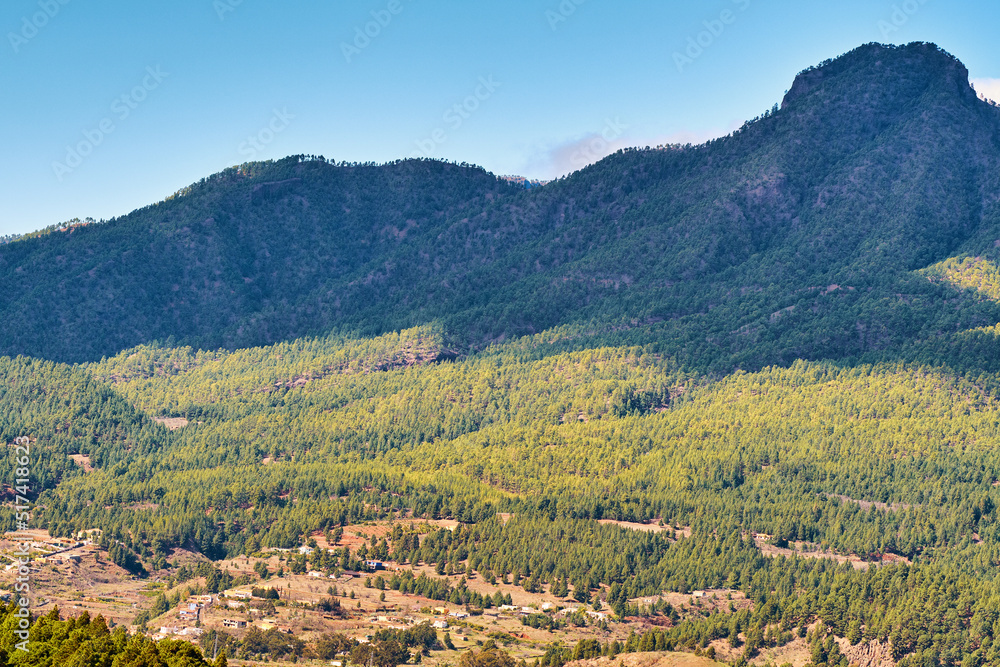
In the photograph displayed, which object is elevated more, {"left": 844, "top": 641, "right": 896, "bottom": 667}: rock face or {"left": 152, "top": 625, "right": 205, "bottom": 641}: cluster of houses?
{"left": 152, "top": 625, "right": 205, "bottom": 641}: cluster of houses

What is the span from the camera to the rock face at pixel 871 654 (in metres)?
190

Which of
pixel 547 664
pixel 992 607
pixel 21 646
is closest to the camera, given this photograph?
pixel 21 646

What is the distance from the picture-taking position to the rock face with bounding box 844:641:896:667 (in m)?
190

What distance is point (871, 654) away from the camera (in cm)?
19200

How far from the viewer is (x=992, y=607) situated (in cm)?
19700

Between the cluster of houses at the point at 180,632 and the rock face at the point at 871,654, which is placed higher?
the cluster of houses at the point at 180,632

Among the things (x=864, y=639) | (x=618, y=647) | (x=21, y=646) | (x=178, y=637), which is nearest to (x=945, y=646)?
(x=864, y=639)

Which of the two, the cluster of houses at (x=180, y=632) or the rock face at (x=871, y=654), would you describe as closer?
the rock face at (x=871, y=654)

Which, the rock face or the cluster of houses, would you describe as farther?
the cluster of houses

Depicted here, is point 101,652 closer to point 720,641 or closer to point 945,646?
point 720,641

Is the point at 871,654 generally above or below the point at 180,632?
below

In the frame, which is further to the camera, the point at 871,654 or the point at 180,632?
the point at 180,632

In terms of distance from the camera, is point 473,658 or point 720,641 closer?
point 473,658

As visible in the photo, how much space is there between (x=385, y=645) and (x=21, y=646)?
5558 cm
